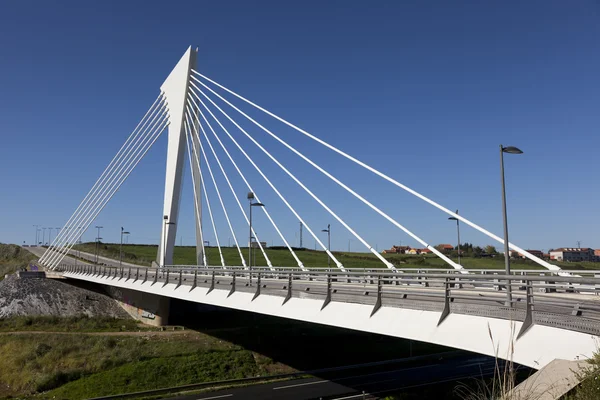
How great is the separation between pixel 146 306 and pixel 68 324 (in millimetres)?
6532

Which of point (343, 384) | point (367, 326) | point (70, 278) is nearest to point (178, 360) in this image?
point (343, 384)

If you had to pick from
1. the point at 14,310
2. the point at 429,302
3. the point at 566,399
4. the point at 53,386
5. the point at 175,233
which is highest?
the point at 175,233

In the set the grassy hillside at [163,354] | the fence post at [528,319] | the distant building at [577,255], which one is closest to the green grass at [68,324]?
the grassy hillside at [163,354]

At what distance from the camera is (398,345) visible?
119ft

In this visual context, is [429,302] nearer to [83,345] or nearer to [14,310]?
[83,345]

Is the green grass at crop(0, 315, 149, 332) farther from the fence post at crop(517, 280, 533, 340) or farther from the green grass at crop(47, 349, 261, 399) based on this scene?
the fence post at crop(517, 280, 533, 340)

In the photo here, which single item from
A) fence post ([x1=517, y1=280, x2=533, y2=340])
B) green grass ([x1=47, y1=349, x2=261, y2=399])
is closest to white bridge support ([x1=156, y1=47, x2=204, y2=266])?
green grass ([x1=47, y1=349, x2=261, y2=399])

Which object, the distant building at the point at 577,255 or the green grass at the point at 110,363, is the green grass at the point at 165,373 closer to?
the green grass at the point at 110,363

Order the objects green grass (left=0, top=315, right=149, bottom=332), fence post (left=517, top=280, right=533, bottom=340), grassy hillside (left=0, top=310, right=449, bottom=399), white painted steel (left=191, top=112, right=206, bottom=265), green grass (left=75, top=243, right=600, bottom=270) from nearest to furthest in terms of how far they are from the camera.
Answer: fence post (left=517, top=280, right=533, bottom=340) < grassy hillside (left=0, top=310, right=449, bottom=399) < white painted steel (left=191, top=112, right=206, bottom=265) < green grass (left=0, top=315, right=149, bottom=332) < green grass (left=75, top=243, right=600, bottom=270)

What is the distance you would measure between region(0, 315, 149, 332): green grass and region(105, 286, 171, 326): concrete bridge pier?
841 millimetres

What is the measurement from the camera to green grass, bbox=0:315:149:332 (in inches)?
1521

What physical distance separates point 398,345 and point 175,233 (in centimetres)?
1924

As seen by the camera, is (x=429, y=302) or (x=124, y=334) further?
(x=124, y=334)

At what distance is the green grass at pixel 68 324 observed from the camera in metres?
38.6
